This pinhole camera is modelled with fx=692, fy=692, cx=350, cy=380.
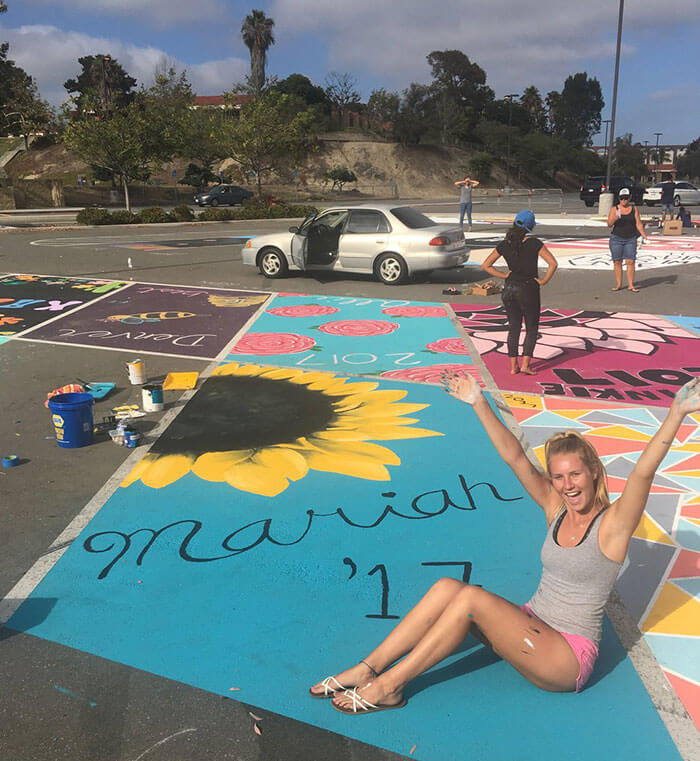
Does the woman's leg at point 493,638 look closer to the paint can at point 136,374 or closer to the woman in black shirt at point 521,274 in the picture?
the woman in black shirt at point 521,274

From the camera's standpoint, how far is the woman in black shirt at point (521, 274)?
8.00 m

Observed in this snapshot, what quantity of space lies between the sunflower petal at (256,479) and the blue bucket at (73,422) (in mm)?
1580

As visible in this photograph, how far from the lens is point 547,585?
3273mm

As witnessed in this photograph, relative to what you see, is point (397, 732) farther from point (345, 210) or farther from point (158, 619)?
point (345, 210)

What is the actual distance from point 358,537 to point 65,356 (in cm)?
655

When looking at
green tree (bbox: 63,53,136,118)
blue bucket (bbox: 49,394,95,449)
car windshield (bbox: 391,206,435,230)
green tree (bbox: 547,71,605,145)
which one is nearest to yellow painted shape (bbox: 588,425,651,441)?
blue bucket (bbox: 49,394,95,449)

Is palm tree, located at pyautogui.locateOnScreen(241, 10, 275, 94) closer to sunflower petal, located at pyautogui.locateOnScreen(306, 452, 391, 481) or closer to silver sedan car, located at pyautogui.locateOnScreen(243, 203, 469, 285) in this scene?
silver sedan car, located at pyautogui.locateOnScreen(243, 203, 469, 285)

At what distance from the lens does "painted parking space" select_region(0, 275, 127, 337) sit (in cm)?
1211

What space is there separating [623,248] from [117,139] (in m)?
32.7

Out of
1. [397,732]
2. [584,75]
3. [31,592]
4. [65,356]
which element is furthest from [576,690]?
[584,75]

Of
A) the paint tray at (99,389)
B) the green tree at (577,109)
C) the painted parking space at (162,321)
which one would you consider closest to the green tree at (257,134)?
the painted parking space at (162,321)

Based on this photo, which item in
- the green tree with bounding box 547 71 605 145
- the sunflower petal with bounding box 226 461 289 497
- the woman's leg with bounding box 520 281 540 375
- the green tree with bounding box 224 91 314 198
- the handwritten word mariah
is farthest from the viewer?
the green tree with bounding box 547 71 605 145

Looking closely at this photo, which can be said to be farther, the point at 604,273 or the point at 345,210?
the point at 604,273

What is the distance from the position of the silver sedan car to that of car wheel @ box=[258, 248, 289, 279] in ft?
1.37
